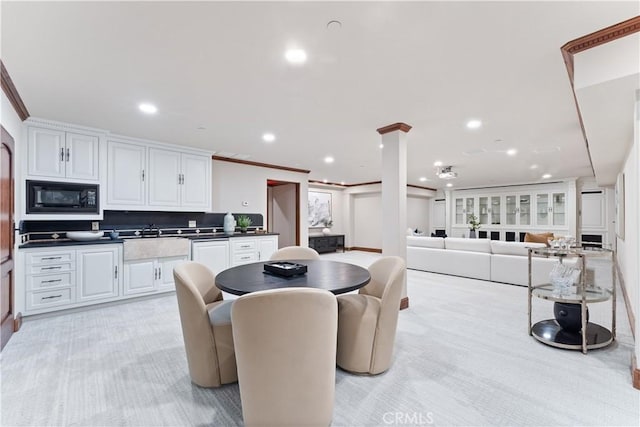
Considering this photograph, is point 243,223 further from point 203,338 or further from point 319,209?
point 319,209

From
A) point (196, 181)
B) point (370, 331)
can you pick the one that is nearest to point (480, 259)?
point (370, 331)

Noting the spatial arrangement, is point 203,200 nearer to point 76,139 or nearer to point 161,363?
point 76,139

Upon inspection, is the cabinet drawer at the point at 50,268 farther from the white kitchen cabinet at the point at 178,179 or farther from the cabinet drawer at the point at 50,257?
the white kitchen cabinet at the point at 178,179

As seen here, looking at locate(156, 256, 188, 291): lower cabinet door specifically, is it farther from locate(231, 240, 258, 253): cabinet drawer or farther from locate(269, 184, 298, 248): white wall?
locate(269, 184, 298, 248): white wall

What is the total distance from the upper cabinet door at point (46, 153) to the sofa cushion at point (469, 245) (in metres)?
6.30

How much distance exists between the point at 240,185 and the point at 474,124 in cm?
436

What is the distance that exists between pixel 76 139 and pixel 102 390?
10.8ft

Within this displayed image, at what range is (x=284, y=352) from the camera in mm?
1442

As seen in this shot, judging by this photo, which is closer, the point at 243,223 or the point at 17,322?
the point at 17,322

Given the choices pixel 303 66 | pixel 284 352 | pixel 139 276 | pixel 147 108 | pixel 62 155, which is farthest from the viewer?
pixel 139 276

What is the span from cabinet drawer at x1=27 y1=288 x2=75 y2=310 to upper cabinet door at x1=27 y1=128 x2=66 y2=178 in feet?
4.64

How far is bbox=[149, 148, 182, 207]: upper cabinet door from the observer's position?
4.56m

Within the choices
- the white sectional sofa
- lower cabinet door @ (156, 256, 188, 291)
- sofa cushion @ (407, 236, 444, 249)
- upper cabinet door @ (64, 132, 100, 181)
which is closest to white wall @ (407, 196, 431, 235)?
sofa cushion @ (407, 236, 444, 249)

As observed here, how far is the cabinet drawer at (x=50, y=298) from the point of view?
3381 millimetres
